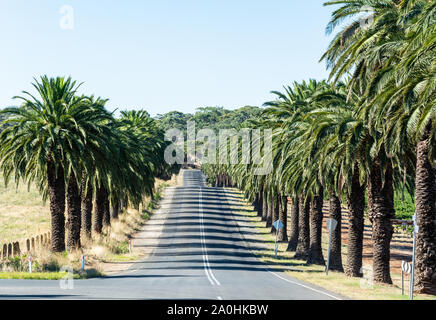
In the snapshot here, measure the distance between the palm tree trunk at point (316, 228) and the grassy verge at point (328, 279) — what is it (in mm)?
816

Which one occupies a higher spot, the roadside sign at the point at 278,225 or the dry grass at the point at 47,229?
the roadside sign at the point at 278,225

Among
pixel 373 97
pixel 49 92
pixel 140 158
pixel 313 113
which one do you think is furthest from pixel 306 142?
pixel 140 158

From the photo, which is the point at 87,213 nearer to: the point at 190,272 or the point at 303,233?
the point at 190,272

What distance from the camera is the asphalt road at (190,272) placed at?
17.8m

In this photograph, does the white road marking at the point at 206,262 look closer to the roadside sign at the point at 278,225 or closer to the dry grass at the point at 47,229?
the dry grass at the point at 47,229

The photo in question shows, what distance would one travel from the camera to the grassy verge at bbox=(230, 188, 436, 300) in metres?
21.0

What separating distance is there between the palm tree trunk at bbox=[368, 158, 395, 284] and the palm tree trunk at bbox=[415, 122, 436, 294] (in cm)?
444

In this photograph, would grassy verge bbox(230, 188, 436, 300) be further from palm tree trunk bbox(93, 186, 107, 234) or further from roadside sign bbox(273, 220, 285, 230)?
palm tree trunk bbox(93, 186, 107, 234)

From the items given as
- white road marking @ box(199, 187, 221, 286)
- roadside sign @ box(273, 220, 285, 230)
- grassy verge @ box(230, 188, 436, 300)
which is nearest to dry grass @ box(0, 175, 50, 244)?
white road marking @ box(199, 187, 221, 286)

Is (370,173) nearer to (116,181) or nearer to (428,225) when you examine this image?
(428,225)

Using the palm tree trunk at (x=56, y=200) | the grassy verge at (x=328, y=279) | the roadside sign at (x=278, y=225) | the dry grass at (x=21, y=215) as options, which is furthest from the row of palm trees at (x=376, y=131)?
the dry grass at (x=21, y=215)

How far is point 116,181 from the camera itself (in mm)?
34500

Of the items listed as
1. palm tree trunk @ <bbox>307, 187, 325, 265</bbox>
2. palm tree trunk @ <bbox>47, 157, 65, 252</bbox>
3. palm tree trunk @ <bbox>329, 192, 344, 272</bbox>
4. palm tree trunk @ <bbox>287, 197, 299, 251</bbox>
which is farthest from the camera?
palm tree trunk @ <bbox>287, 197, 299, 251</bbox>

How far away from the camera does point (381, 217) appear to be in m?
26.5
